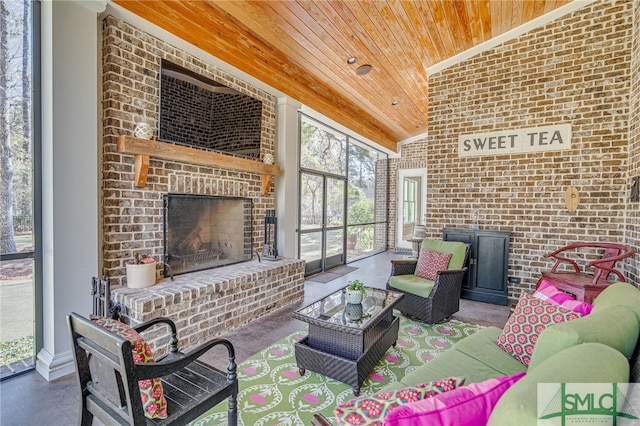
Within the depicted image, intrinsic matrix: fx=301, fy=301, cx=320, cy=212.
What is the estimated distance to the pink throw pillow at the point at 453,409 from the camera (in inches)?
33.6

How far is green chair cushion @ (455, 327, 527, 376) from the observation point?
5.69 ft

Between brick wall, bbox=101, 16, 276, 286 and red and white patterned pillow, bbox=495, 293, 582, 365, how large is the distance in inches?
122

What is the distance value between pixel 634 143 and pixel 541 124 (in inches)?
38.3

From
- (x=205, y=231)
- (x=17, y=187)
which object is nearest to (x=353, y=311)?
(x=205, y=231)

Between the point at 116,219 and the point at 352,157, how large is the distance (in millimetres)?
5304

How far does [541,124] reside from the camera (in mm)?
4102

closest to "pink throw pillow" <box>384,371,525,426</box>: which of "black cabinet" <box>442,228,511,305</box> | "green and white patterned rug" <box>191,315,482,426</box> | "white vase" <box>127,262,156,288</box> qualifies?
"green and white patterned rug" <box>191,315,482,426</box>

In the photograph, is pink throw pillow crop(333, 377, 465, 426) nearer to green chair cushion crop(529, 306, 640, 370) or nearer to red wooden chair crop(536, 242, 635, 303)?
green chair cushion crop(529, 306, 640, 370)

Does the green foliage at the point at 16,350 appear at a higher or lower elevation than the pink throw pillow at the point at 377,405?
lower

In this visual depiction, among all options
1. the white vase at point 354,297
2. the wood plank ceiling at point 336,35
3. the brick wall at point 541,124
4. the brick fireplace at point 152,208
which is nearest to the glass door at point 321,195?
the wood plank ceiling at point 336,35

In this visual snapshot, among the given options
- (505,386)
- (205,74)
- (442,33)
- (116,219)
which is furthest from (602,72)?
(116,219)

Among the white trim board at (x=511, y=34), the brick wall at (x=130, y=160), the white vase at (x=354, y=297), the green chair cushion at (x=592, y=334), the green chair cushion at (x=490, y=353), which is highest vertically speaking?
the white trim board at (x=511, y=34)

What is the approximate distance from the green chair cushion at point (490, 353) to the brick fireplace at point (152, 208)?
7.31ft

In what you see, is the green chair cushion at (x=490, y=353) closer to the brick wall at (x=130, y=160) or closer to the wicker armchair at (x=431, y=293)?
the wicker armchair at (x=431, y=293)
